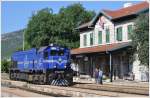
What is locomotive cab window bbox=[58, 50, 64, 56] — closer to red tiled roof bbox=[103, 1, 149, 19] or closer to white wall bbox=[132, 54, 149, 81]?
white wall bbox=[132, 54, 149, 81]

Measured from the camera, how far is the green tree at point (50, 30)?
64.6 meters

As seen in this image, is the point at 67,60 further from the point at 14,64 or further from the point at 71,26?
the point at 71,26

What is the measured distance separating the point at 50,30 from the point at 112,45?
21.2 metres

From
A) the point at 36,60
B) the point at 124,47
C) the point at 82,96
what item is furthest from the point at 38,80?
the point at 82,96

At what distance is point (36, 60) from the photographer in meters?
35.7

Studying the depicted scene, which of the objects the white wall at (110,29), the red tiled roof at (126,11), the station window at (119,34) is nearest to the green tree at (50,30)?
the white wall at (110,29)

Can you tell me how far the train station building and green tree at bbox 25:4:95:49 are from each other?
1116 centimetres

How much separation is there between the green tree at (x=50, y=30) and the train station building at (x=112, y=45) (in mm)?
11157

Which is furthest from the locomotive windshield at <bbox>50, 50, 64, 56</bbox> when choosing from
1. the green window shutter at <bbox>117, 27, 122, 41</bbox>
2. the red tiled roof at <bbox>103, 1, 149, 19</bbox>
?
the green window shutter at <bbox>117, 27, 122, 41</bbox>

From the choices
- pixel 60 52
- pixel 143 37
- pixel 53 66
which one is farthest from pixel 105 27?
pixel 53 66

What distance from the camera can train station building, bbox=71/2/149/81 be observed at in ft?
135

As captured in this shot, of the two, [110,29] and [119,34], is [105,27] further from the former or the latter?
[119,34]

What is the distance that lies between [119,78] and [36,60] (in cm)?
1138

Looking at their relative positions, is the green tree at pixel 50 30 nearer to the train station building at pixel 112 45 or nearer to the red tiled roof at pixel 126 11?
the train station building at pixel 112 45
